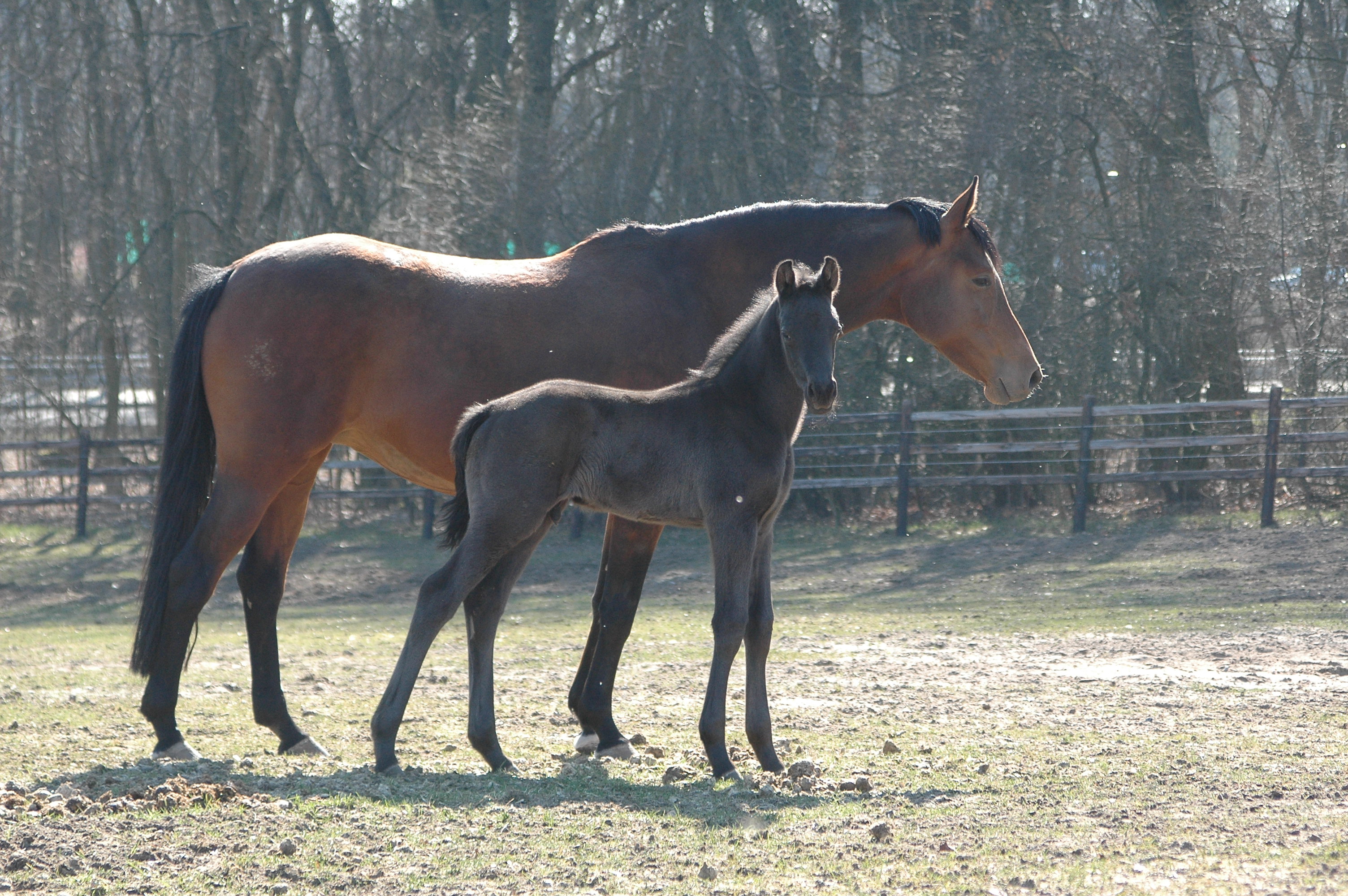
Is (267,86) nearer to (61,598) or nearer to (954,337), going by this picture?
(61,598)

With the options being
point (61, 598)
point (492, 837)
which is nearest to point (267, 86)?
point (61, 598)

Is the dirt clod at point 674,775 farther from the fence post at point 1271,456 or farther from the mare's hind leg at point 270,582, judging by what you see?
the fence post at point 1271,456

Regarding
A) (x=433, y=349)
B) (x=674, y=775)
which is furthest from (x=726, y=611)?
(x=433, y=349)

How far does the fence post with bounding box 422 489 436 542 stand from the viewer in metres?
16.0

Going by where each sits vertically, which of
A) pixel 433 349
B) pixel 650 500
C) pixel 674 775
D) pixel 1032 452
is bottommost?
pixel 674 775

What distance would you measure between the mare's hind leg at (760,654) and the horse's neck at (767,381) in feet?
1.42

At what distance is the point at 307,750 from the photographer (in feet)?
18.6

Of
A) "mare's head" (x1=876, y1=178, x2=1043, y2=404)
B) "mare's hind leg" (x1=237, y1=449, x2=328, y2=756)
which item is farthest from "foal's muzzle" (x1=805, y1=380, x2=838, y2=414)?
"mare's hind leg" (x1=237, y1=449, x2=328, y2=756)

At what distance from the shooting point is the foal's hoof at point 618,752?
18.1 ft

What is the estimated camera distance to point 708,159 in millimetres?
16375

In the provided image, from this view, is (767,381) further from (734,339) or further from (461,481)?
(461,481)

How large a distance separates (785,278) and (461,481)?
154 cm

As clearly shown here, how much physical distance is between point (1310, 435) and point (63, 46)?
16235 mm

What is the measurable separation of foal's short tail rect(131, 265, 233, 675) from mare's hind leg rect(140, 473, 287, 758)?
0.11 m
